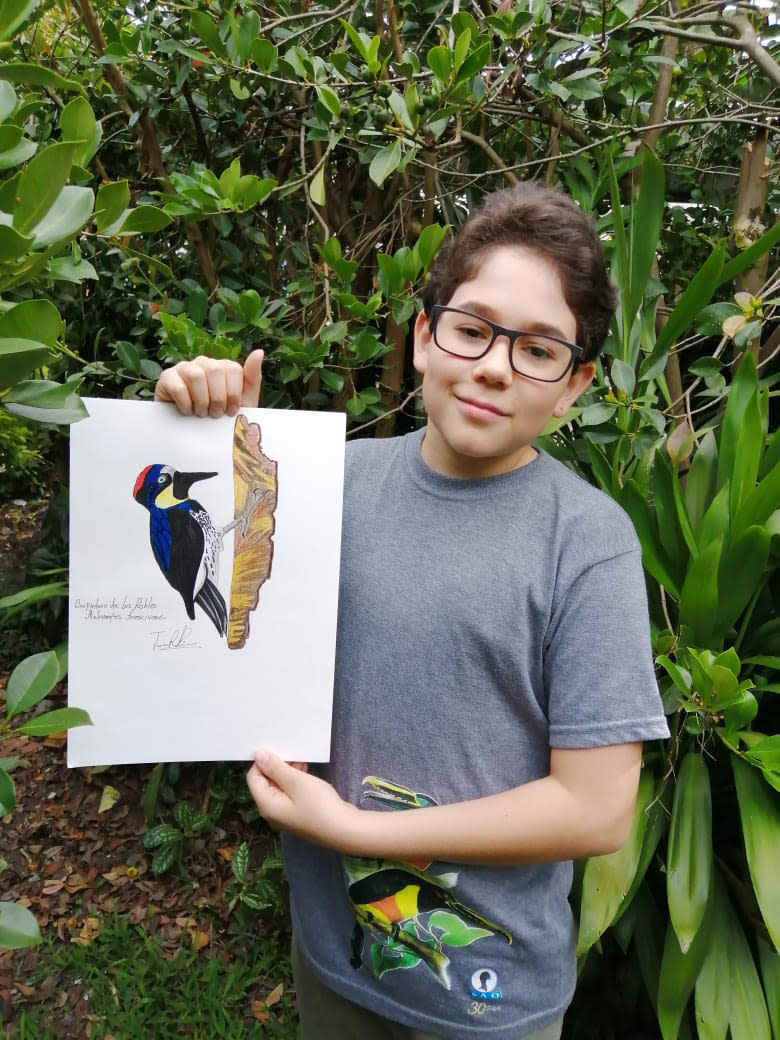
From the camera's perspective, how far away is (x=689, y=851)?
126 cm

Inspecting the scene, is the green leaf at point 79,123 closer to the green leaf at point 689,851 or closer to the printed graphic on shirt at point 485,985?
the printed graphic on shirt at point 485,985

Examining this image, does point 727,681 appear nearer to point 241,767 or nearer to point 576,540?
point 576,540

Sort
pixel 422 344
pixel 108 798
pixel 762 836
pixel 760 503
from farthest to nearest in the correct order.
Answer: pixel 108 798
pixel 760 503
pixel 762 836
pixel 422 344

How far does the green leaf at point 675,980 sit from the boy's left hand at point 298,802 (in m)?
0.79

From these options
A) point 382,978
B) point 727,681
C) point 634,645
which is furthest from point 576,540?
point 382,978

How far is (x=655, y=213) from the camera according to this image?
4.48 feet

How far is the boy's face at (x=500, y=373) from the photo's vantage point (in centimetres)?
81

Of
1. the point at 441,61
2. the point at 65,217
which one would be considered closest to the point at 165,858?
the point at 65,217

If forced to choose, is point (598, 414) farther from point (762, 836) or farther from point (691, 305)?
point (762, 836)

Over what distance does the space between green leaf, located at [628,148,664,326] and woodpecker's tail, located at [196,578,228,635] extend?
100cm

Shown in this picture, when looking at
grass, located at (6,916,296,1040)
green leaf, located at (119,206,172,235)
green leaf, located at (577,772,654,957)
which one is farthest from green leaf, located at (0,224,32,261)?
grass, located at (6,916,296,1040)

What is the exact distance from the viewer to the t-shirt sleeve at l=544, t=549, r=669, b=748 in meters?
0.76

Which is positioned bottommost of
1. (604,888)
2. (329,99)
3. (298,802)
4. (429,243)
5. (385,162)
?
(604,888)

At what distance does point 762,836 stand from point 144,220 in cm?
134
